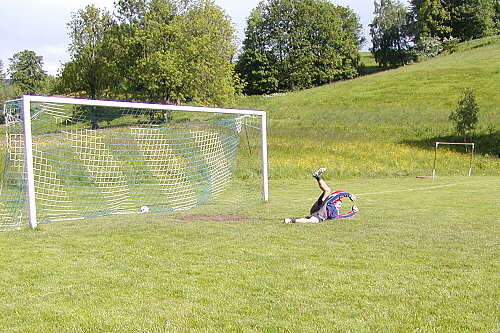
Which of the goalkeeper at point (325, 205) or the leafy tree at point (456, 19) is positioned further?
the leafy tree at point (456, 19)

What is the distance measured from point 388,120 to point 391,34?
47.8 m

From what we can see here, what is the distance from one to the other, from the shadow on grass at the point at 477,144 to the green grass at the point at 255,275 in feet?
59.9

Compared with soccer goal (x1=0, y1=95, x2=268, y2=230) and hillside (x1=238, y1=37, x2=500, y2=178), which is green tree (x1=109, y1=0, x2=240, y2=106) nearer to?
hillside (x1=238, y1=37, x2=500, y2=178)

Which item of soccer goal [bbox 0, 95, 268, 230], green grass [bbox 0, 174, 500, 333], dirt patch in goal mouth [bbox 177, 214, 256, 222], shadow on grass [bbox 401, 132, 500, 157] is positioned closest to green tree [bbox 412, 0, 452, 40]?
shadow on grass [bbox 401, 132, 500, 157]

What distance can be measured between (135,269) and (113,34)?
1346 inches

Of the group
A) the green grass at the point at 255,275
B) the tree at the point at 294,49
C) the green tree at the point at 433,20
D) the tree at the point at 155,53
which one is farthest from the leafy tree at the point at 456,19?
the green grass at the point at 255,275

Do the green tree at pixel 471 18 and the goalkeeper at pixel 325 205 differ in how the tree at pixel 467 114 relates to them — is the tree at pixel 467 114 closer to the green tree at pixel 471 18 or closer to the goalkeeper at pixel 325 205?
the goalkeeper at pixel 325 205

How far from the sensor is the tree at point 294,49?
69.7 metres

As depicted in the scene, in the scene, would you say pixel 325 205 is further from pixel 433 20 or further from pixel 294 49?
pixel 433 20

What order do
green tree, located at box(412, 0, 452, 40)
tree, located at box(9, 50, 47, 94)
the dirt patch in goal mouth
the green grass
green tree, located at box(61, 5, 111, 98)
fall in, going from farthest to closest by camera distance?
tree, located at box(9, 50, 47, 94) < green tree, located at box(412, 0, 452, 40) < green tree, located at box(61, 5, 111, 98) < the dirt patch in goal mouth < the green grass

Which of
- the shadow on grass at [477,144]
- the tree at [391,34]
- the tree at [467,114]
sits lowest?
the shadow on grass at [477,144]

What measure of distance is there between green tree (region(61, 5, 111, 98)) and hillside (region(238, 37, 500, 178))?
14.8 meters

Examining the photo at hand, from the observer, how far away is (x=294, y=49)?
72.1 m

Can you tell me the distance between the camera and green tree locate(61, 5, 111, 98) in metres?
38.4
